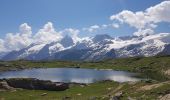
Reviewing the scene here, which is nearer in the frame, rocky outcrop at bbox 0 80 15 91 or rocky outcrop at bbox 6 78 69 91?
rocky outcrop at bbox 0 80 15 91

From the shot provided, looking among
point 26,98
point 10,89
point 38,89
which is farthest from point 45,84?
point 26,98

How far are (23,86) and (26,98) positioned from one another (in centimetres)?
2696

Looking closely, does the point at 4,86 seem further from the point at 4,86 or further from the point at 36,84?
the point at 36,84

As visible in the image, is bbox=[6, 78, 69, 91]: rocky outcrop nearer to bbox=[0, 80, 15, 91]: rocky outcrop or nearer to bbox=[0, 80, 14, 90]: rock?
bbox=[0, 80, 15, 91]: rocky outcrop

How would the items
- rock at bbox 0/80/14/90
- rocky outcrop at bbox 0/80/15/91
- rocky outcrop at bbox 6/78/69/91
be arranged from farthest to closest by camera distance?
rocky outcrop at bbox 6/78/69/91 → rock at bbox 0/80/14/90 → rocky outcrop at bbox 0/80/15/91

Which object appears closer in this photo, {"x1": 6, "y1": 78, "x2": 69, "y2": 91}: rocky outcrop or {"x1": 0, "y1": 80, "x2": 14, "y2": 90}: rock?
{"x1": 0, "y1": 80, "x2": 14, "y2": 90}: rock

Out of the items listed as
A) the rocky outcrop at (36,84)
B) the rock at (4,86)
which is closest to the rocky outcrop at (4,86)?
the rock at (4,86)

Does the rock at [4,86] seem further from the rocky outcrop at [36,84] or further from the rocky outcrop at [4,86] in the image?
the rocky outcrop at [36,84]

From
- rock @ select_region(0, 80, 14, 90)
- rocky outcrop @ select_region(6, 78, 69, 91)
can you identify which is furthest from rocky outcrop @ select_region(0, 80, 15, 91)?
rocky outcrop @ select_region(6, 78, 69, 91)

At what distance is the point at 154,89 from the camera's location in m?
63.6

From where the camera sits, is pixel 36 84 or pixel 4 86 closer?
pixel 4 86

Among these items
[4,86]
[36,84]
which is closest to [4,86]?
[4,86]

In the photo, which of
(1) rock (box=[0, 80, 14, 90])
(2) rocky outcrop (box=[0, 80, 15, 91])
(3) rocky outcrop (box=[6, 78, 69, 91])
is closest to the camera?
(2) rocky outcrop (box=[0, 80, 15, 91])

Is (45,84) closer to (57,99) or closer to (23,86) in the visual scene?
(23,86)
